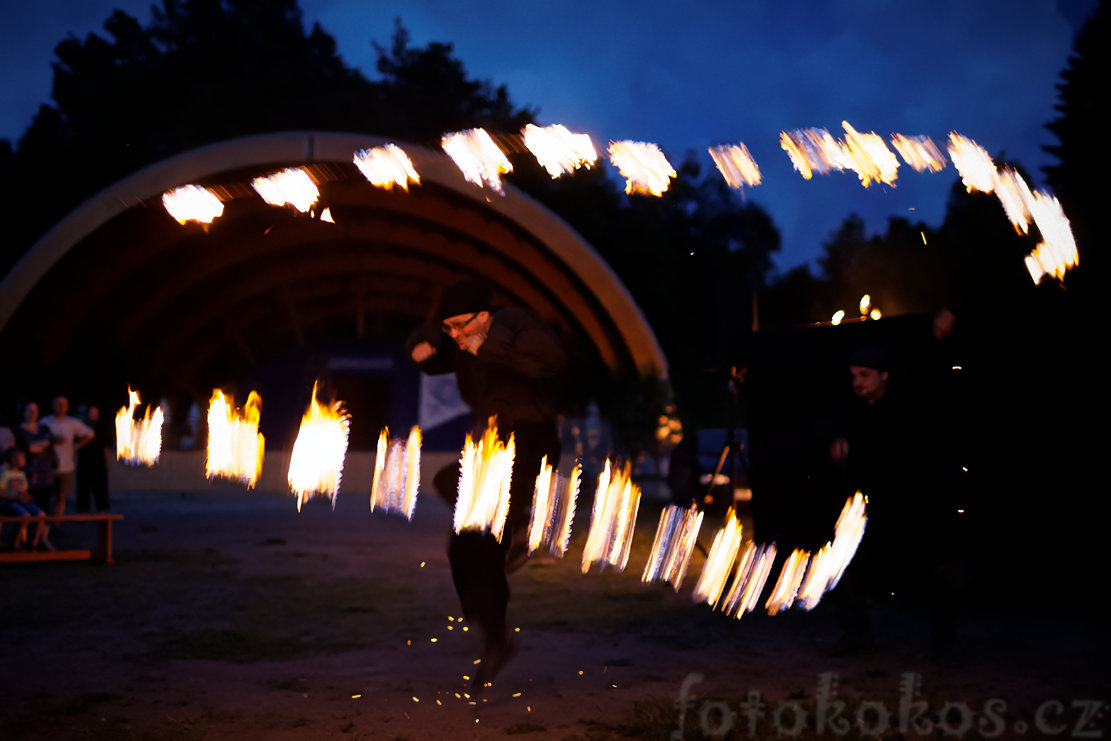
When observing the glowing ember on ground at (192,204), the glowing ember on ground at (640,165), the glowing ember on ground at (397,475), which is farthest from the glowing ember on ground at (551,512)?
the glowing ember on ground at (192,204)

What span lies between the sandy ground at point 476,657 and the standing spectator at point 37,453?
Result: 1611mm

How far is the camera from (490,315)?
547 centimetres

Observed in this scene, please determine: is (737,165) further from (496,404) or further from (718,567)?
(718,567)

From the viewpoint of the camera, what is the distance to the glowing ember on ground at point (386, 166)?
68.2ft

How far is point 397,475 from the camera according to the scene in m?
32.3

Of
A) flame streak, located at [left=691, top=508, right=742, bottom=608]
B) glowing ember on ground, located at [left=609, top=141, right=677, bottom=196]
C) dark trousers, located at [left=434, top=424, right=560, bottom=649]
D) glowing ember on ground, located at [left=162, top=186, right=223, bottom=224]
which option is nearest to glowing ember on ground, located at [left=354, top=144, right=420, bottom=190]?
glowing ember on ground, located at [left=162, top=186, right=223, bottom=224]

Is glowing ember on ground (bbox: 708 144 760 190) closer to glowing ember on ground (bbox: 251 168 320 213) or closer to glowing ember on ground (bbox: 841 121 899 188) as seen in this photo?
glowing ember on ground (bbox: 841 121 899 188)

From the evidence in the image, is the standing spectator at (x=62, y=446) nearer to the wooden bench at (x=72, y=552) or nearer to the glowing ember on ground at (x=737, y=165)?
the wooden bench at (x=72, y=552)

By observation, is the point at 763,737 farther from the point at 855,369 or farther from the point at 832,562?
the point at 855,369

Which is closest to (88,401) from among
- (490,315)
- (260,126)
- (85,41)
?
(490,315)

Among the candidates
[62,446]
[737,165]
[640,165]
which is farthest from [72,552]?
[737,165]

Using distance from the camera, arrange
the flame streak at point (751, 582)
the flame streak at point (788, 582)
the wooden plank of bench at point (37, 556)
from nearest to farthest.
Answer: the flame streak at point (788, 582)
the flame streak at point (751, 582)
the wooden plank of bench at point (37, 556)

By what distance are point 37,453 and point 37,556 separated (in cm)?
179

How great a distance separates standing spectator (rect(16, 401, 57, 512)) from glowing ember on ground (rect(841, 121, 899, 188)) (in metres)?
9.69
